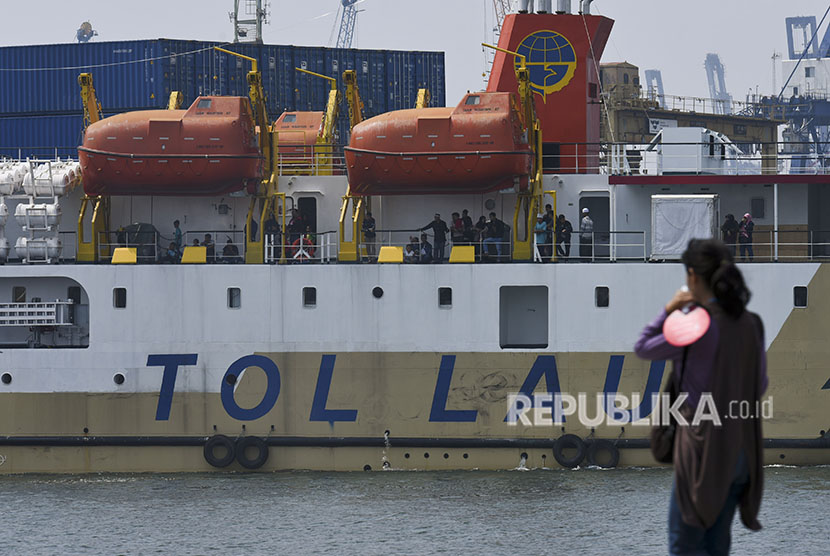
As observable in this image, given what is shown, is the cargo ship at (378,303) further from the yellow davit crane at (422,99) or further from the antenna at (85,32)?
the antenna at (85,32)

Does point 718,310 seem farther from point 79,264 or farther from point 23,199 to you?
point 23,199

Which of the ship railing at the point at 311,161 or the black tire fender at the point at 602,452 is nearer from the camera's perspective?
the black tire fender at the point at 602,452

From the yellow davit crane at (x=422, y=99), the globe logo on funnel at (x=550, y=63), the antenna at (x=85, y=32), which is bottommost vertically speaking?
the yellow davit crane at (x=422, y=99)

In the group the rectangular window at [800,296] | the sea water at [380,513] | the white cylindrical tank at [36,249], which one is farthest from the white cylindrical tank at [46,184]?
the rectangular window at [800,296]

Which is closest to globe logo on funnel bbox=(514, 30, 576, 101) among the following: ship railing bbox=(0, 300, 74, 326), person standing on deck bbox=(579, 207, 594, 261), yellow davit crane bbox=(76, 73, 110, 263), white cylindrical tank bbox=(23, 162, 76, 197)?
person standing on deck bbox=(579, 207, 594, 261)

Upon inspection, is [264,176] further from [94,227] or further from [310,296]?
[94,227]

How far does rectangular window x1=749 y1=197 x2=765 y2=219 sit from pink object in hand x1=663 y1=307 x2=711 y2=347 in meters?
Answer: 18.2

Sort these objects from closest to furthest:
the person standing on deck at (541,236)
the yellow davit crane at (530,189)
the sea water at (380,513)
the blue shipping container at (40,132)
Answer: the sea water at (380,513)
the person standing on deck at (541,236)
the yellow davit crane at (530,189)
the blue shipping container at (40,132)

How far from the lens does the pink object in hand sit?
5.10m

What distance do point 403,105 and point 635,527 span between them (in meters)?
35.2

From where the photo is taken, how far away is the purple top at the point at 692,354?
517cm

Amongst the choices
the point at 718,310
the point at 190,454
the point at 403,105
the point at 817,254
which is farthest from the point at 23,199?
Result: the point at 403,105

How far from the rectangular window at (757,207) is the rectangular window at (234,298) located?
9.64 metres

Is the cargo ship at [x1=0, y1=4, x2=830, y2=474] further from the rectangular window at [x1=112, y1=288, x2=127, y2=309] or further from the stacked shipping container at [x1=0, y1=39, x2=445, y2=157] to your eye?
the stacked shipping container at [x1=0, y1=39, x2=445, y2=157]
